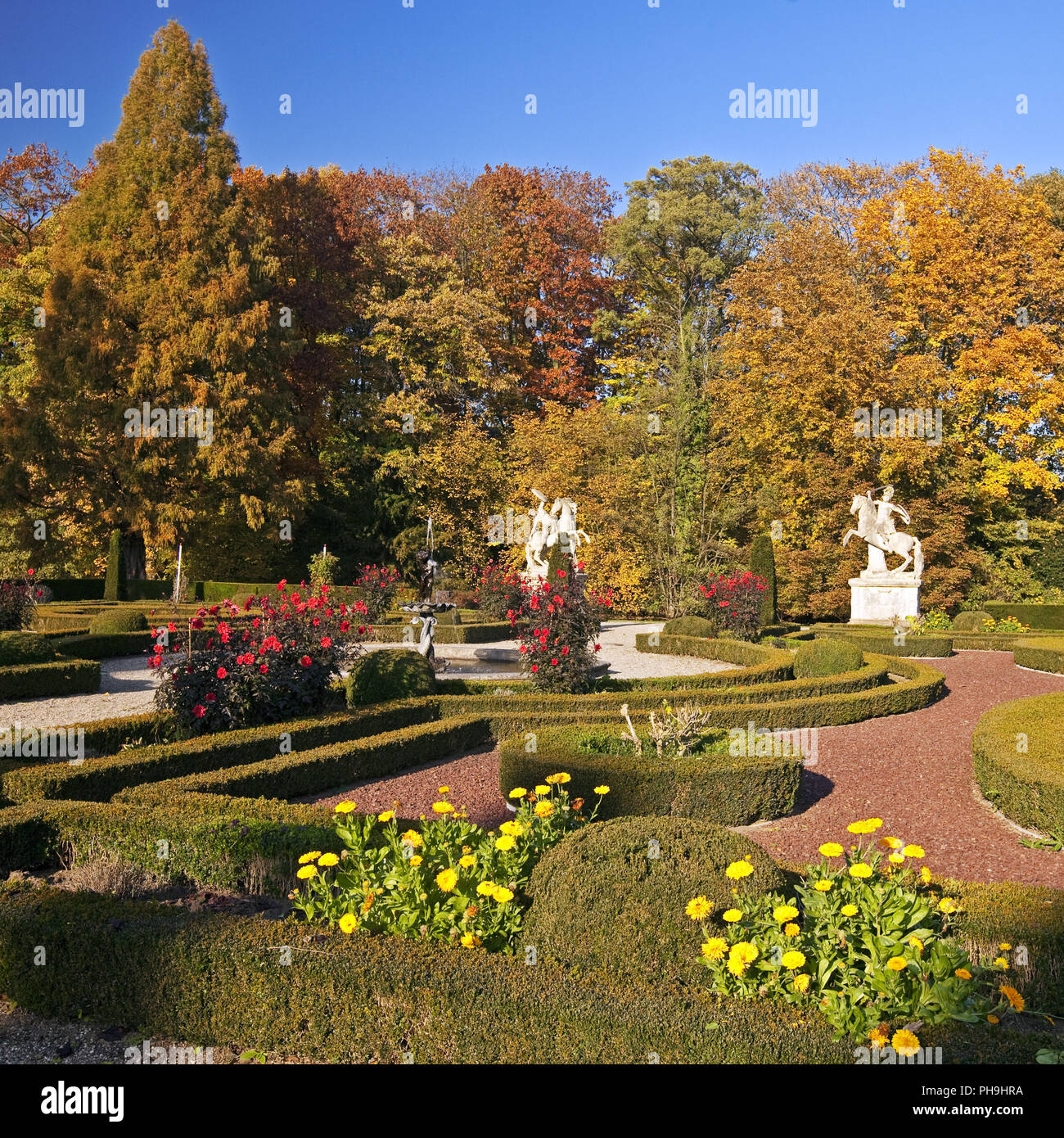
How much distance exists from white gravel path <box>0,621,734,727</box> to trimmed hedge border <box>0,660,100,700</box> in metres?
0.15

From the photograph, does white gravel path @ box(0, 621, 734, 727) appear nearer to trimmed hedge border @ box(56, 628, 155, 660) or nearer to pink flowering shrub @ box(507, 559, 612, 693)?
trimmed hedge border @ box(56, 628, 155, 660)

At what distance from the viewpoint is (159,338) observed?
86.4ft

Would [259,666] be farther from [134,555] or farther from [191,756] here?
[134,555]

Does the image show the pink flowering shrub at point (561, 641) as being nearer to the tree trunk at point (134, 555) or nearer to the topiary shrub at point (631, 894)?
the topiary shrub at point (631, 894)

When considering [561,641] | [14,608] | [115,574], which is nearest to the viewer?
[561,641]

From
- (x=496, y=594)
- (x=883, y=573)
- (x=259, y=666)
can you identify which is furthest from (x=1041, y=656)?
(x=259, y=666)

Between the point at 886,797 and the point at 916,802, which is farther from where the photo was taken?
the point at 886,797

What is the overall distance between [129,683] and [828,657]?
1017 centimetres

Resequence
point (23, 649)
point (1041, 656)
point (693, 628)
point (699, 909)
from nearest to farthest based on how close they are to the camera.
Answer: point (699, 909)
point (23, 649)
point (1041, 656)
point (693, 628)

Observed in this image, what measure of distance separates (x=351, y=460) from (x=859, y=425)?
16.3 meters

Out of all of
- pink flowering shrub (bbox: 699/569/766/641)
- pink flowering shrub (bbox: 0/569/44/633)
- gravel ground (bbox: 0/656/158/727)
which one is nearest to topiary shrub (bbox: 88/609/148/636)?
pink flowering shrub (bbox: 0/569/44/633)

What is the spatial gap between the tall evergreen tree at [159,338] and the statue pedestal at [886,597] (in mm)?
15781

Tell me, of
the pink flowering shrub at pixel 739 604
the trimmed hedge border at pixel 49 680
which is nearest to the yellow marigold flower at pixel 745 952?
the trimmed hedge border at pixel 49 680
